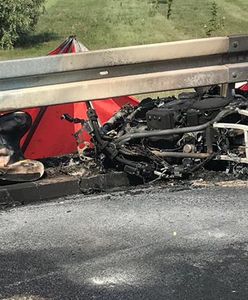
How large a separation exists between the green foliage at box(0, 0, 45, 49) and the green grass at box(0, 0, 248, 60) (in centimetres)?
47

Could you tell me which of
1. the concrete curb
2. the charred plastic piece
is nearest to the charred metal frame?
the concrete curb

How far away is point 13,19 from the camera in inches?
867

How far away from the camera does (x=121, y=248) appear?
12.5 feet

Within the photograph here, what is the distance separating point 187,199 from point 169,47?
1.59 m

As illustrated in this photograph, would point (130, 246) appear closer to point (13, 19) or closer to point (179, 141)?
point (179, 141)

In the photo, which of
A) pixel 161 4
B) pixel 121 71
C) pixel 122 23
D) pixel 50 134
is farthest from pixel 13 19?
pixel 121 71

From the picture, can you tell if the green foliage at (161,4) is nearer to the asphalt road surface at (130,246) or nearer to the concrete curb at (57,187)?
the concrete curb at (57,187)

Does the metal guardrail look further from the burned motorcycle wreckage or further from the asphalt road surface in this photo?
the asphalt road surface

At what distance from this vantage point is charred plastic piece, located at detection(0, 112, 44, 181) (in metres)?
5.11

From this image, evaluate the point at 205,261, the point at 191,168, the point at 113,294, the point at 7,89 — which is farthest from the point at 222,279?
the point at 7,89

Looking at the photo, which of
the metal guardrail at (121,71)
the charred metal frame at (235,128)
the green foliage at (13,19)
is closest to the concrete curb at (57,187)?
the metal guardrail at (121,71)

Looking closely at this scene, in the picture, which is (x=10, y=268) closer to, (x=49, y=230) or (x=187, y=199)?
(x=49, y=230)

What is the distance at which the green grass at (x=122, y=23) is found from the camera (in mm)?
23078

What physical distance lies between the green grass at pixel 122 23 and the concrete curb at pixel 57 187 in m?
15.5
